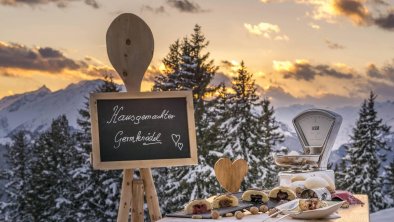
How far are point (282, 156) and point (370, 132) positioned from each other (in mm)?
17970

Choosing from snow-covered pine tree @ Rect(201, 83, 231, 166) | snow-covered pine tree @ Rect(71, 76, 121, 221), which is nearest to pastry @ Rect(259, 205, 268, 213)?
snow-covered pine tree @ Rect(201, 83, 231, 166)

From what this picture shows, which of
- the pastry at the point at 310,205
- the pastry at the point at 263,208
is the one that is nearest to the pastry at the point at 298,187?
the pastry at the point at 263,208

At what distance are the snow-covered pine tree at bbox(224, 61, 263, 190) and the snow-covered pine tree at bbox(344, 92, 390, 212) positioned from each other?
13.1ft

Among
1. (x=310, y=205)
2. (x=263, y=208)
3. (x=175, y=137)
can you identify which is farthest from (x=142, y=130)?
(x=310, y=205)

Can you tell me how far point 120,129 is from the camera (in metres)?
3.75

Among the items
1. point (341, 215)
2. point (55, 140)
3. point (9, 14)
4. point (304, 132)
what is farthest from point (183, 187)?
point (341, 215)

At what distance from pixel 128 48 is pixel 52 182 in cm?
1729

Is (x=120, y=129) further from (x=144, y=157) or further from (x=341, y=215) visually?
(x=341, y=215)

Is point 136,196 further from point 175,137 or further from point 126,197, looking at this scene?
point 175,137

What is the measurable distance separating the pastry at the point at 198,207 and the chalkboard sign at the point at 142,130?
111 cm

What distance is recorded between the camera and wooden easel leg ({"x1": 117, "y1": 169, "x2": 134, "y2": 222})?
3.67 meters

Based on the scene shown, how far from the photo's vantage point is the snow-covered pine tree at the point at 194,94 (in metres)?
16.4

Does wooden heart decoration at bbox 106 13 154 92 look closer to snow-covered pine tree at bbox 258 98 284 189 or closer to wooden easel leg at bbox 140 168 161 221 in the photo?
wooden easel leg at bbox 140 168 161 221

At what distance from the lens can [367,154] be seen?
2025 cm
